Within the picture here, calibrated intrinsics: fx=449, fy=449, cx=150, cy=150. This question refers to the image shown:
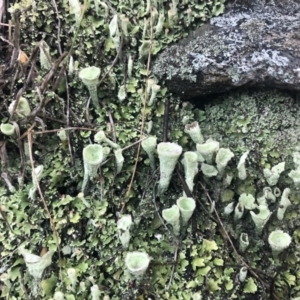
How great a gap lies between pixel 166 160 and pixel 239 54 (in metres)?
0.70

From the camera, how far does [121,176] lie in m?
2.17

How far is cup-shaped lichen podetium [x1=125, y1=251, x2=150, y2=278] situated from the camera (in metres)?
1.69

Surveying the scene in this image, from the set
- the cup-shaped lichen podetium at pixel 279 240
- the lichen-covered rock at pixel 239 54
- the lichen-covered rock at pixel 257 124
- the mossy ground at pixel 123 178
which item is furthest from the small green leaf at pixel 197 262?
the lichen-covered rock at pixel 239 54

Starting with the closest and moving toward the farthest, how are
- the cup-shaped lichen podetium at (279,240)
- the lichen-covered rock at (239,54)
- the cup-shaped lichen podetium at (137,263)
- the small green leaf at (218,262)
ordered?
the cup-shaped lichen podetium at (137,263) < the cup-shaped lichen podetium at (279,240) < the small green leaf at (218,262) < the lichen-covered rock at (239,54)

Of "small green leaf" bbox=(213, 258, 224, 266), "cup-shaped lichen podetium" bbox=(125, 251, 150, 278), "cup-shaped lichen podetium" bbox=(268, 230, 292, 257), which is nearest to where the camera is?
"cup-shaped lichen podetium" bbox=(125, 251, 150, 278)

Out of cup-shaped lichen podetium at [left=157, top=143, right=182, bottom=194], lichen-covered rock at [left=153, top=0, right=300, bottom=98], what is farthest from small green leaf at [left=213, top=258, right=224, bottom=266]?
lichen-covered rock at [left=153, top=0, right=300, bottom=98]

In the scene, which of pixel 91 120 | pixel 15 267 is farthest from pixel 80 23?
pixel 15 267

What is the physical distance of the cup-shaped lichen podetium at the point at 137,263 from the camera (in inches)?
66.7

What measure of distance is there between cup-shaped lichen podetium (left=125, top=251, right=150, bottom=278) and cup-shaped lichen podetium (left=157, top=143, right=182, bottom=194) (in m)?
0.44

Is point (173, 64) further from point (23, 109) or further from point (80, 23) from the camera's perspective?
point (23, 109)

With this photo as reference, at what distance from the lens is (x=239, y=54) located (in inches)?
88.5

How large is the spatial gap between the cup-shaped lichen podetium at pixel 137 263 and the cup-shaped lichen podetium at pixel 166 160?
1.45 ft

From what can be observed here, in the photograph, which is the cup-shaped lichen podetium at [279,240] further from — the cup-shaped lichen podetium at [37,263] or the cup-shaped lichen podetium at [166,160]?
the cup-shaped lichen podetium at [37,263]

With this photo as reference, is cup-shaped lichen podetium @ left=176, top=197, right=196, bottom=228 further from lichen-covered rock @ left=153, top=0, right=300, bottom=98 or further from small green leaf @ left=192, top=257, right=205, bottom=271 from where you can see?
lichen-covered rock @ left=153, top=0, right=300, bottom=98
